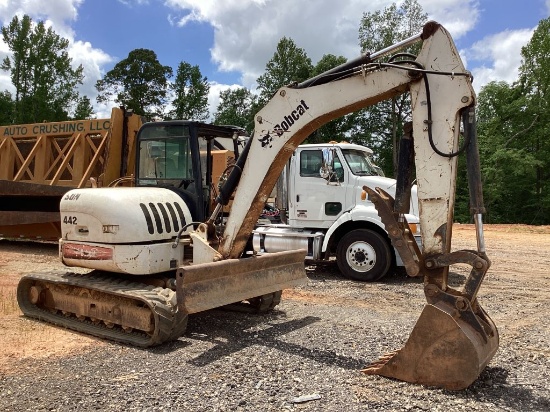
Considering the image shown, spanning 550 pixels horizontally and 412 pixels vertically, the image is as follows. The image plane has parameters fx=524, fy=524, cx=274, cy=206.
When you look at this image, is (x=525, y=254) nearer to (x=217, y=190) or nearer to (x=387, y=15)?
(x=217, y=190)

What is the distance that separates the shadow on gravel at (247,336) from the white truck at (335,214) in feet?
10.0

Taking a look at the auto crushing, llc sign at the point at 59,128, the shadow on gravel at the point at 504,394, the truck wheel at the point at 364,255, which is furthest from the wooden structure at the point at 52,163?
the shadow on gravel at the point at 504,394

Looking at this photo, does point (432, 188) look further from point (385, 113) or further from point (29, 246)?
point (385, 113)

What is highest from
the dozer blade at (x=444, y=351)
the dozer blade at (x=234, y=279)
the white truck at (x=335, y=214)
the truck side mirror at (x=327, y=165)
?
the truck side mirror at (x=327, y=165)

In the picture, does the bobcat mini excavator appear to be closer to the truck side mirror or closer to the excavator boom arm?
the excavator boom arm

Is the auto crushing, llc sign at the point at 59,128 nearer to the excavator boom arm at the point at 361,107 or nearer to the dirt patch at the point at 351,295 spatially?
the dirt patch at the point at 351,295

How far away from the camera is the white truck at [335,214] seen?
9.72 m

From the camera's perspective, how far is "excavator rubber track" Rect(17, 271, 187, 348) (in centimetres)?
561

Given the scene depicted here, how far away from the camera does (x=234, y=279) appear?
19.7ft

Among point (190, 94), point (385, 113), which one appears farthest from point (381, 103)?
point (190, 94)

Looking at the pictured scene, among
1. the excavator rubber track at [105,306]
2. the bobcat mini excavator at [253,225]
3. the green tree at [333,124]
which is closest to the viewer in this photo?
the bobcat mini excavator at [253,225]

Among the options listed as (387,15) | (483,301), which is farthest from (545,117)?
(483,301)

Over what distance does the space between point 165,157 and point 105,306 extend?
85.0 inches

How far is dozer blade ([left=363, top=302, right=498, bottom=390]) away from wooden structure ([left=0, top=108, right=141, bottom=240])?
9.43 m
